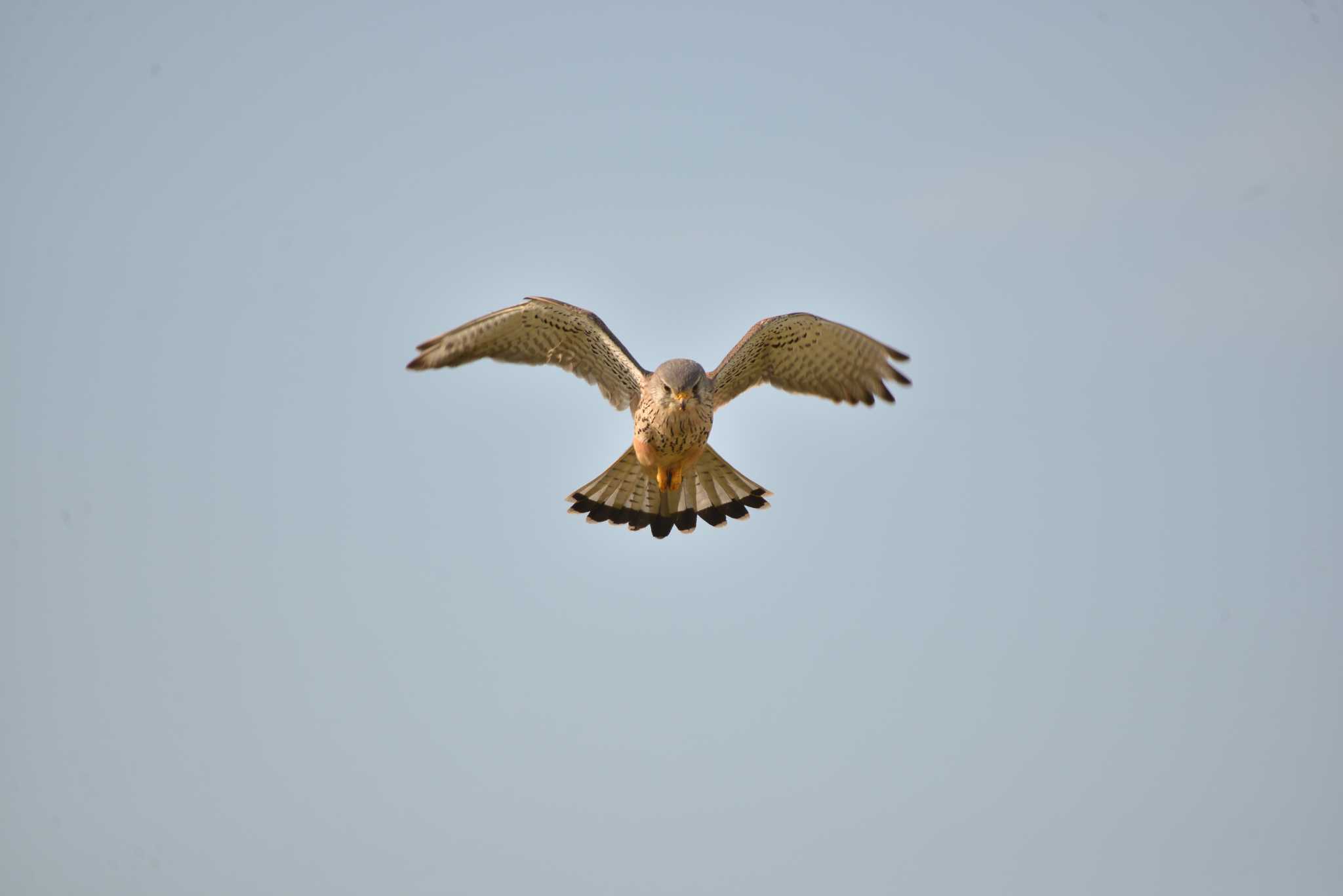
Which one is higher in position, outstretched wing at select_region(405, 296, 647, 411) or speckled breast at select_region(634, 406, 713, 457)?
outstretched wing at select_region(405, 296, 647, 411)

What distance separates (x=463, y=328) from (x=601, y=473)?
1753 mm

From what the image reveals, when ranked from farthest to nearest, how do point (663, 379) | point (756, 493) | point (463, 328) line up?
1. point (756, 493)
2. point (463, 328)
3. point (663, 379)

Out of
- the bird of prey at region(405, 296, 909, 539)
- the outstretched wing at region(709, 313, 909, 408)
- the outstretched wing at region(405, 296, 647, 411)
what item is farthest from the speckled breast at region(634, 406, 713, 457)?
the outstretched wing at region(709, 313, 909, 408)

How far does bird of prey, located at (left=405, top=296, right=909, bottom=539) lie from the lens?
448 inches

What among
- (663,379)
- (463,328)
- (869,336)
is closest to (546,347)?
(463,328)

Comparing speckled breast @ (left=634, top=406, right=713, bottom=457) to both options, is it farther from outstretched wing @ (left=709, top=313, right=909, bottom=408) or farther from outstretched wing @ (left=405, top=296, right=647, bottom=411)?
outstretched wing @ (left=709, top=313, right=909, bottom=408)

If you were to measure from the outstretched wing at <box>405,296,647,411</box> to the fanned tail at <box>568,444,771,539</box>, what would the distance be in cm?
78

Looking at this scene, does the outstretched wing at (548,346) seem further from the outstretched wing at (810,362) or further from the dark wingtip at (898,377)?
the dark wingtip at (898,377)

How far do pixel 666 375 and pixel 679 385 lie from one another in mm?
191

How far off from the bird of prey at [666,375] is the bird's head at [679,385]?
0.05 feet

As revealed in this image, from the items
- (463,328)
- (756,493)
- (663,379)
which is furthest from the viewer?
(756,493)

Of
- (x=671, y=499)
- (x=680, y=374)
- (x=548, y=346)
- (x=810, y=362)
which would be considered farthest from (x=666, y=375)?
(x=810, y=362)

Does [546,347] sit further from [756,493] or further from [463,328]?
[756,493]

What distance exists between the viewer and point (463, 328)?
39.3ft
